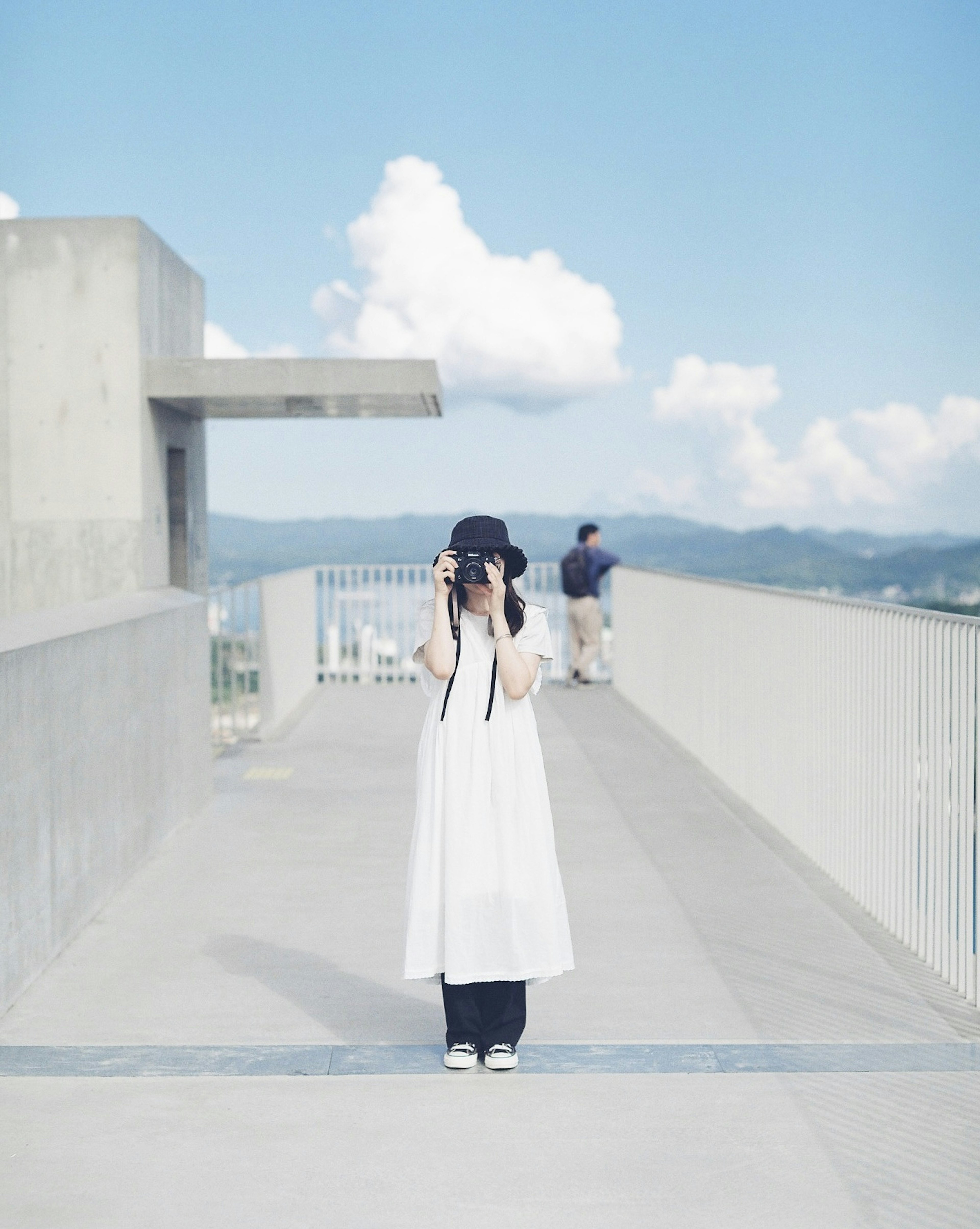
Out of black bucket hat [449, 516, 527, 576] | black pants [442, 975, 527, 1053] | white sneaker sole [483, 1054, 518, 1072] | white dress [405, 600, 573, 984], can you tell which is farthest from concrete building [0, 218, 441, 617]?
white sneaker sole [483, 1054, 518, 1072]

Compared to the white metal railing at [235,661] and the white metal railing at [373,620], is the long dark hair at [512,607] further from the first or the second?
the white metal railing at [373,620]

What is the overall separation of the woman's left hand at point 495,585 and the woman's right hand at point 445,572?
112 mm

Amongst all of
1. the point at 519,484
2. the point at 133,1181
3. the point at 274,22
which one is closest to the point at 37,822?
the point at 133,1181

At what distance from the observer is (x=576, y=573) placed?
18.5 m

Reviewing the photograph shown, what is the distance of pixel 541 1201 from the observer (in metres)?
4.04

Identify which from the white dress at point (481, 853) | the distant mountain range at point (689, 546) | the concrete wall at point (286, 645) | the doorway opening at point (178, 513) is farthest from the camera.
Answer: the distant mountain range at point (689, 546)

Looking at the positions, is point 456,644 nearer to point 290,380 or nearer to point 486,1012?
point 486,1012

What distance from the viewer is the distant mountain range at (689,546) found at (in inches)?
2009

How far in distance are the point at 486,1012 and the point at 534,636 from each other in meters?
1.25

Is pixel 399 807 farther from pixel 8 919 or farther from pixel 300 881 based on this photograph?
pixel 8 919

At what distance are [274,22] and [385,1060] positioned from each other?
225ft

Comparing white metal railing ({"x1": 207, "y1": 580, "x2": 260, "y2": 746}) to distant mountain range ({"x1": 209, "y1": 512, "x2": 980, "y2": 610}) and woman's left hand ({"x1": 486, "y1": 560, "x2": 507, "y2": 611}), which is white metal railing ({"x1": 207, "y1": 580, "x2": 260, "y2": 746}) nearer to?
woman's left hand ({"x1": 486, "y1": 560, "x2": 507, "y2": 611})

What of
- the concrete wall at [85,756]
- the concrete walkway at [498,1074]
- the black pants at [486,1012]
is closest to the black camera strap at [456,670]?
the black pants at [486,1012]

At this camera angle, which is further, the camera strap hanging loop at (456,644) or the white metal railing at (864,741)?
the white metal railing at (864,741)
